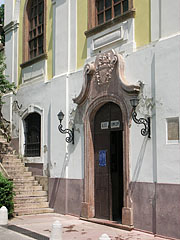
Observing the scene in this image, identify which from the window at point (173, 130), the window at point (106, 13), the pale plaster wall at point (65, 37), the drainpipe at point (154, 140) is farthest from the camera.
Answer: the pale plaster wall at point (65, 37)

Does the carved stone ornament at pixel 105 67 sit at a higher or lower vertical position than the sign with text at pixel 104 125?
Answer: higher

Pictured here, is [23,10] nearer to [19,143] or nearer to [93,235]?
[19,143]

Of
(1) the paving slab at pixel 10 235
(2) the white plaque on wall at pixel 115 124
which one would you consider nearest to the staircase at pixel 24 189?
(1) the paving slab at pixel 10 235

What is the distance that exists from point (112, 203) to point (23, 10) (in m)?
9.57

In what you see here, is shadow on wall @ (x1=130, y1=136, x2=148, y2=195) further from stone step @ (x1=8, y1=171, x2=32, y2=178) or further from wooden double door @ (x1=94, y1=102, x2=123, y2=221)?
stone step @ (x1=8, y1=171, x2=32, y2=178)

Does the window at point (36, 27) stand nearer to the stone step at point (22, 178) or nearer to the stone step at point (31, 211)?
the stone step at point (22, 178)

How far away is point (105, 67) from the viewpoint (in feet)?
38.4

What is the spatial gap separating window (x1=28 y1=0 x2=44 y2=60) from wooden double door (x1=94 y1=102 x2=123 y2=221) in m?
5.08

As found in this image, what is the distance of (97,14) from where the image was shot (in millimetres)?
12711

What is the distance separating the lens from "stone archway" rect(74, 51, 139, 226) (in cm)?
1070

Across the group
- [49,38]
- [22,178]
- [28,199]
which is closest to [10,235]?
[28,199]

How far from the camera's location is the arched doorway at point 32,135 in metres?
15.4

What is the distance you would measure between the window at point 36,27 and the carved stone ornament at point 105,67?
4465mm

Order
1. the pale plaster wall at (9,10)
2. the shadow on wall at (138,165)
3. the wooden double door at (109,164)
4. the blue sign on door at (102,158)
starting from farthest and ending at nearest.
A: the pale plaster wall at (9,10), the blue sign on door at (102,158), the wooden double door at (109,164), the shadow on wall at (138,165)
